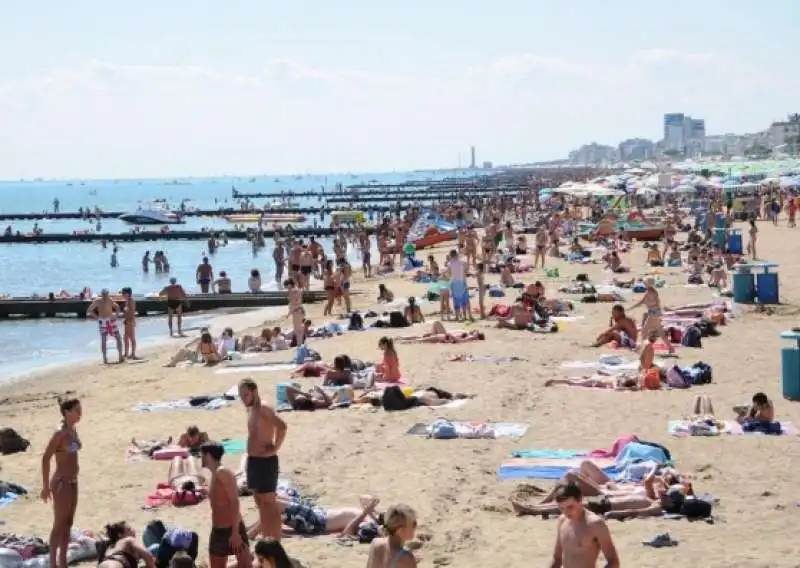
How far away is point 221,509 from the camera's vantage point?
22.1 feet

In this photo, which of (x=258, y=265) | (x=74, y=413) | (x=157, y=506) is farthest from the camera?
(x=258, y=265)

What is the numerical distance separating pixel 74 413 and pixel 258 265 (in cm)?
3834

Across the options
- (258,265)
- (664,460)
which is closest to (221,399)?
(664,460)

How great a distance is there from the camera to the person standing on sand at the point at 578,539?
226 inches

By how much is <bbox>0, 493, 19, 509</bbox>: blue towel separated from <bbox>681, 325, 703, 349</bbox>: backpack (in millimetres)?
9923

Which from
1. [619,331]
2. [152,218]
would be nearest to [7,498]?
[619,331]

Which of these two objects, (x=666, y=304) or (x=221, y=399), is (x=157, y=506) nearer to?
(x=221, y=399)

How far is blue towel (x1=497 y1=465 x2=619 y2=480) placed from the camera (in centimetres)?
952

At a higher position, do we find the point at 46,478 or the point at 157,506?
the point at 46,478

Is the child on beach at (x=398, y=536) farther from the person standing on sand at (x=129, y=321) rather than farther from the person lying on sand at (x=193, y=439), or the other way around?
the person standing on sand at (x=129, y=321)

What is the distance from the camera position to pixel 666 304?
834 inches

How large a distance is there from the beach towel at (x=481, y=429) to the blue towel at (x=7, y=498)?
383cm

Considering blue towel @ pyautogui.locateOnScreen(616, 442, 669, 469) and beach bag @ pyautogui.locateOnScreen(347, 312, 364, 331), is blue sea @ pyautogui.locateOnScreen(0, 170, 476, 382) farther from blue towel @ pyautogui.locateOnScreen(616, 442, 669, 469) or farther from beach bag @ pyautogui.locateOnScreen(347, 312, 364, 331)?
blue towel @ pyautogui.locateOnScreen(616, 442, 669, 469)

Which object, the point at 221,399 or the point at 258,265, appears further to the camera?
the point at 258,265
